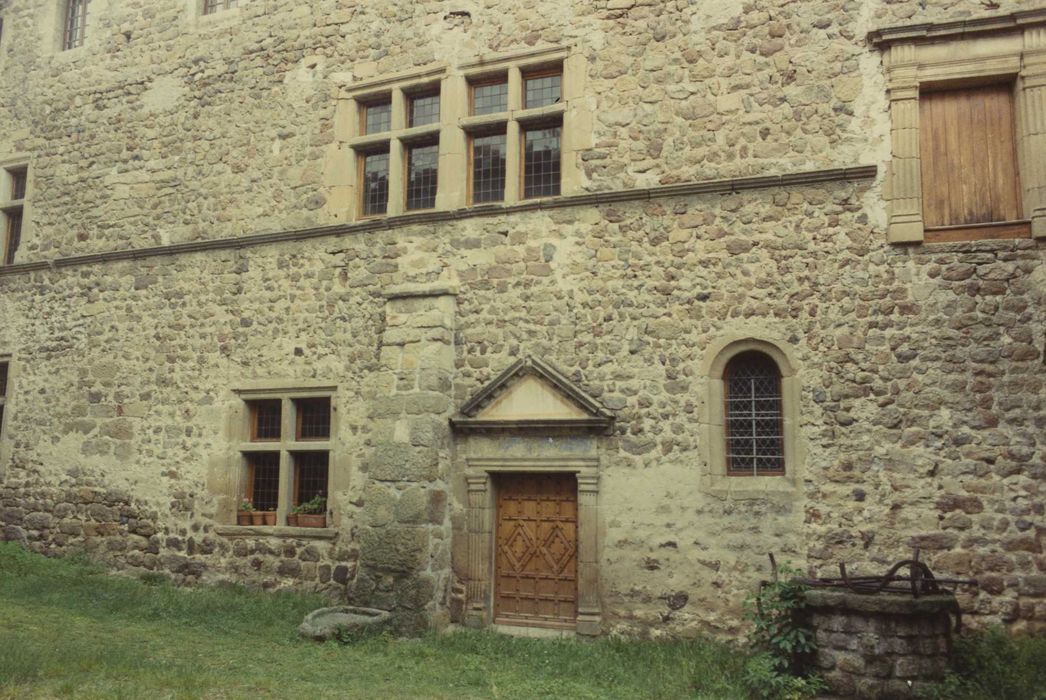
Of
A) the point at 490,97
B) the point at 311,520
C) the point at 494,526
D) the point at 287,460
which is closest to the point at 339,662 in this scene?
the point at 494,526

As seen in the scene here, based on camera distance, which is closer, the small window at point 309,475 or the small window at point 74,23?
the small window at point 309,475

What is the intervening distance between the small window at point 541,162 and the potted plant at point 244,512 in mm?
4782

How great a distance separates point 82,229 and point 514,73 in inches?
255

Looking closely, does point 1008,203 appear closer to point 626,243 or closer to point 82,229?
point 626,243

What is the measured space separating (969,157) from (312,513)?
7587 millimetres

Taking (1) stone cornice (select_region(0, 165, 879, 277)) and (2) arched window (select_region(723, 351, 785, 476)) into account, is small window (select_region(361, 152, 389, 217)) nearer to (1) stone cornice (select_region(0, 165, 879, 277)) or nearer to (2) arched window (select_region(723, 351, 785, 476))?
(1) stone cornice (select_region(0, 165, 879, 277))

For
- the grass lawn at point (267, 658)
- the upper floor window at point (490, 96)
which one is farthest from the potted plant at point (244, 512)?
the upper floor window at point (490, 96)

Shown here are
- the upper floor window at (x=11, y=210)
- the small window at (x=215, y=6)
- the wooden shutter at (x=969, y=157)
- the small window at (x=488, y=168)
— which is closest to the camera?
the wooden shutter at (x=969, y=157)

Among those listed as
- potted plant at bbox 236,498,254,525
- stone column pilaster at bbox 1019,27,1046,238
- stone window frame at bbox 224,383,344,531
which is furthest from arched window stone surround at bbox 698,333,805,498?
potted plant at bbox 236,498,254,525

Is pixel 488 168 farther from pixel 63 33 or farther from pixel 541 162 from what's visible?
pixel 63 33

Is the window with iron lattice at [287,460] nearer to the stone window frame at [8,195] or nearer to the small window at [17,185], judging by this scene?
the stone window frame at [8,195]

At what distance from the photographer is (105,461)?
11.0 meters

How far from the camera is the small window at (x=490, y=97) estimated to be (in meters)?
9.77

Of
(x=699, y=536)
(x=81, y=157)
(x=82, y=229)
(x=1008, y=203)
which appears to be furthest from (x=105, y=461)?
(x=1008, y=203)
